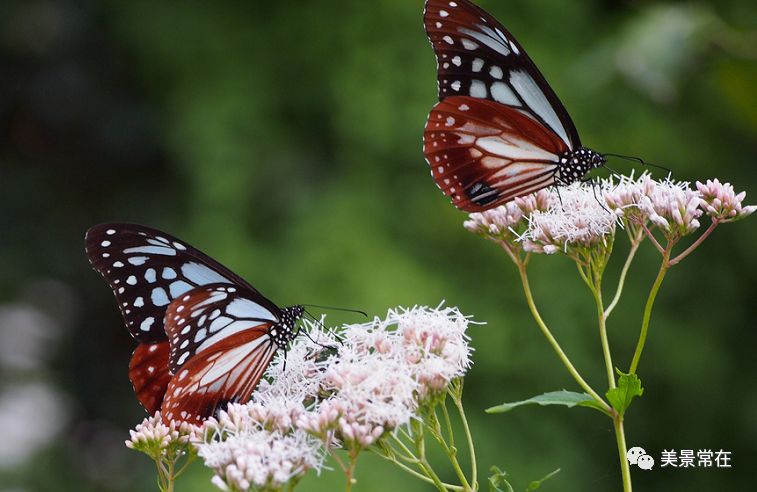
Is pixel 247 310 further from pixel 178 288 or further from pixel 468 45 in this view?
pixel 468 45

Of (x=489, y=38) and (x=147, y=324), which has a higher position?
(x=489, y=38)

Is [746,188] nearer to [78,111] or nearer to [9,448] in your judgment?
[78,111]

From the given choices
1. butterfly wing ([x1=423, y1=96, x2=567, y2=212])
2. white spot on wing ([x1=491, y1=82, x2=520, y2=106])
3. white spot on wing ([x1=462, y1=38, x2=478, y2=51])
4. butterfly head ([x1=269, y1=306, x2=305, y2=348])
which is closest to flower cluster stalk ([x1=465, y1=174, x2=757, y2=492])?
butterfly wing ([x1=423, y1=96, x2=567, y2=212])

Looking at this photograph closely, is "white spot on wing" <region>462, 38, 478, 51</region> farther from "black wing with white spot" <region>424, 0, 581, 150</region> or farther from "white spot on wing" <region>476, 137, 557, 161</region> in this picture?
"white spot on wing" <region>476, 137, 557, 161</region>

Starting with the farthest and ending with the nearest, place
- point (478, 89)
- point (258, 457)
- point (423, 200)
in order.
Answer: point (423, 200) < point (478, 89) < point (258, 457)

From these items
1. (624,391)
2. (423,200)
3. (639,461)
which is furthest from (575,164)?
(423,200)

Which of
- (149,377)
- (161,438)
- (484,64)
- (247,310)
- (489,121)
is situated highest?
(484,64)
